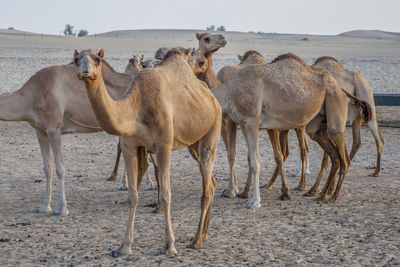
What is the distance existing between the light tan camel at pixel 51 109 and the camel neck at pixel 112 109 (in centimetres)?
262

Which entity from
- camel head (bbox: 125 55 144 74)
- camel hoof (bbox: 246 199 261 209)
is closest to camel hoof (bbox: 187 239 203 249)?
camel hoof (bbox: 246 199 261 209)

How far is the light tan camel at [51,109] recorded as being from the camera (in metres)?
9.13

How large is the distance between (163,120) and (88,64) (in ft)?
3.95

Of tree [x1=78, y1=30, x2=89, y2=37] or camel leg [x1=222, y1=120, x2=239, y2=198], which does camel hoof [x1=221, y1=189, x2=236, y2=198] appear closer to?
camel leg [x1=222, y1=120, x2=239, y2=198]

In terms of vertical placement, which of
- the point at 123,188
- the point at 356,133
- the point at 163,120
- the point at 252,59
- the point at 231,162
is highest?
the point at 252,59

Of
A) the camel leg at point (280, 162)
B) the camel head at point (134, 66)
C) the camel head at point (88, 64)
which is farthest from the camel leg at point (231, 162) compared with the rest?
the camel head at point (88, 64)

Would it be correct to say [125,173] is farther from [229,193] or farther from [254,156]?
[254,156]

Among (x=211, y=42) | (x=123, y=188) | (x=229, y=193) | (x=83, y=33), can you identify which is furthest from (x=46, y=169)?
(x=83, y=33)

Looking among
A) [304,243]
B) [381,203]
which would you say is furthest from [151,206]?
[381,203]

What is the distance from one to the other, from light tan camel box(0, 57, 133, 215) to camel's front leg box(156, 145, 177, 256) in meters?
2.52

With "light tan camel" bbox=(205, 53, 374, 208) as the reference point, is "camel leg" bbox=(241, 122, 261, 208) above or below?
below

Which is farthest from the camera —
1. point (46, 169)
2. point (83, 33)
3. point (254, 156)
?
point (83, 33)

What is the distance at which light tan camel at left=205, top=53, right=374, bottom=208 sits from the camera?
9.65 metres

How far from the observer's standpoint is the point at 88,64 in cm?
600
